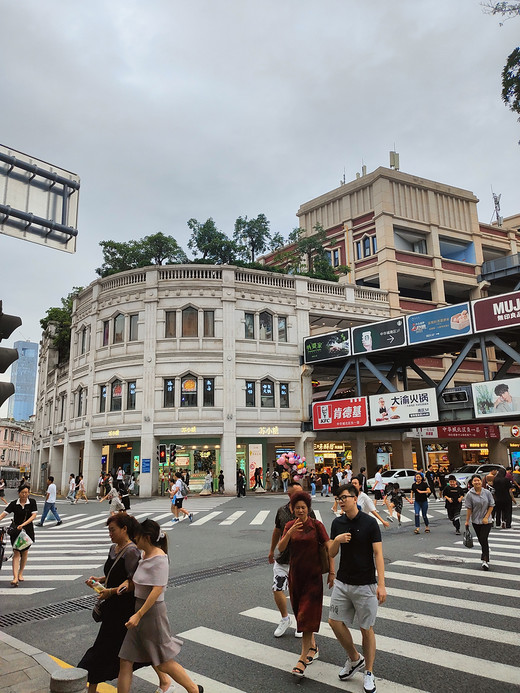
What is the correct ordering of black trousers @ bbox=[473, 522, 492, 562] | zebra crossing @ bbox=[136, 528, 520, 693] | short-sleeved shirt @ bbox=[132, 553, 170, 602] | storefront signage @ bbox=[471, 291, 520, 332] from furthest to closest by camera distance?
storefront signage @ bbox=[471, 291, 520, 332] → black trousers @ bbox=[473, 522, 492, 562] → zebra crossing @ bbox=[136, 528, 520, 693] → short-sleeved shirt @ bbox=[132, 553, 170, 602]

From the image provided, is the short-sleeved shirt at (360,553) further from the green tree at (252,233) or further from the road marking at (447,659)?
the green tree at (252,233)

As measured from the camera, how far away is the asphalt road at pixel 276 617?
16.6 ft

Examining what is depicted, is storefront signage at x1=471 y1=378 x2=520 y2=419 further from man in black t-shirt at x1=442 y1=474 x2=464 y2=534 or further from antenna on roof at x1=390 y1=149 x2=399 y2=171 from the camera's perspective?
antenna on roof at x1=390 y1=149 x2=399 y2=171

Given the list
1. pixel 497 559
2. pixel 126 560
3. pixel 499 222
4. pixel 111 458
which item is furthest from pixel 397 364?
pixel 126 560

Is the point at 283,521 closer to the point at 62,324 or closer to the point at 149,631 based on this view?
the point at 149,631

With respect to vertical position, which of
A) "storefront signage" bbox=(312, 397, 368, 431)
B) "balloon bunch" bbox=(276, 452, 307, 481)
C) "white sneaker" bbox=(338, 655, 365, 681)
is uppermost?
"storefront signage" bbox=(312, 397, 368, 431)

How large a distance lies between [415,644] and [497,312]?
26406 mm

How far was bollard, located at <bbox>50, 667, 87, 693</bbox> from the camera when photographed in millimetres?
4703

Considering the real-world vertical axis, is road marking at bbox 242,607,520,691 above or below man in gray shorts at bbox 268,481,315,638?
below

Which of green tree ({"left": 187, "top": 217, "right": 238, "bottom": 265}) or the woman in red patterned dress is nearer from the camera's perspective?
the woman in red patterned dress

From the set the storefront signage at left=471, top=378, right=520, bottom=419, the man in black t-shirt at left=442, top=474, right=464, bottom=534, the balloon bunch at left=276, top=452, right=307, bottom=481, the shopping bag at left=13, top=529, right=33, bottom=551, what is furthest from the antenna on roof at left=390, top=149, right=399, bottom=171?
the shopping bag at left=13, top=529, right=33, bottom=551

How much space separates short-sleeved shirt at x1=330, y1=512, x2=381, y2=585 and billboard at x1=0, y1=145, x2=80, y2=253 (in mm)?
5753

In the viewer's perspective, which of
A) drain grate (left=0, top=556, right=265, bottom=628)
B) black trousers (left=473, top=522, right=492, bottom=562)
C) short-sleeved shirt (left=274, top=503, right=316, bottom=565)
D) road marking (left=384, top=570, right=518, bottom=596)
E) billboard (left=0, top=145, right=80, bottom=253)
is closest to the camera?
short-sleeved shirt (left=274, top=503, right=316, bottom=565)

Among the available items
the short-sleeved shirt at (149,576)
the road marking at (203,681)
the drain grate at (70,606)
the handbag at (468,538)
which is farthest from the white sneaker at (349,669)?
the handbag at (468,538)
